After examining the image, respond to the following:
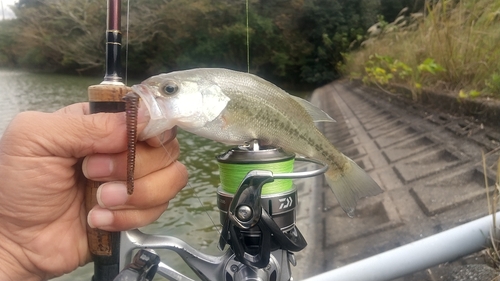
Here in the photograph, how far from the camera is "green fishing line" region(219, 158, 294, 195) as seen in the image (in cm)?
127

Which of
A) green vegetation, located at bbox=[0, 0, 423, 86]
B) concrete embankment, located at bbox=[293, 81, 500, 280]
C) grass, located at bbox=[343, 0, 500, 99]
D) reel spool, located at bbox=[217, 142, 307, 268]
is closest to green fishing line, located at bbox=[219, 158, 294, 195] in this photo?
reel spool, located at bbox=[217, 142, 307, 268]

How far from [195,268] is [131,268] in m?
0.23

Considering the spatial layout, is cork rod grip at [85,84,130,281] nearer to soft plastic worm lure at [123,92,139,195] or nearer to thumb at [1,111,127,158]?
thumb at [1,111,127,158]

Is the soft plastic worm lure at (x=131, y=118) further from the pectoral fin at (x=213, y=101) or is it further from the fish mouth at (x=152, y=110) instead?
the pectoral fin at (x=213, y=101)

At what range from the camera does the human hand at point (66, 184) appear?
4.08ft

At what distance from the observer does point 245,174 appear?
128 centimetres

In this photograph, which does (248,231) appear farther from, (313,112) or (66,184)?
(66,184)

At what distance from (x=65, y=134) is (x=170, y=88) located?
323 millimetres

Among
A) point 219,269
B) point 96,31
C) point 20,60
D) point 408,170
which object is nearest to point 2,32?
point 96,31

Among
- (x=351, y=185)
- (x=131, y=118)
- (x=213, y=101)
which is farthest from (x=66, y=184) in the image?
(x=351, y=185)

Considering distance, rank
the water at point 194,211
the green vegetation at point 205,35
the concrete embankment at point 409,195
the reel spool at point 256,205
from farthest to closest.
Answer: the green vegetation at point 205,35
the water at point 194,211
the concrete embankment at point 409,195
the reel spool at point 256,205

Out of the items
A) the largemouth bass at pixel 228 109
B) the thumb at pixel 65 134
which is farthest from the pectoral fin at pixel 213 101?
the thumb at pixel 65 134

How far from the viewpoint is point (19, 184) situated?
4.33 feet

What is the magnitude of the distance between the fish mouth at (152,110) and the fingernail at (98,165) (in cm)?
14
